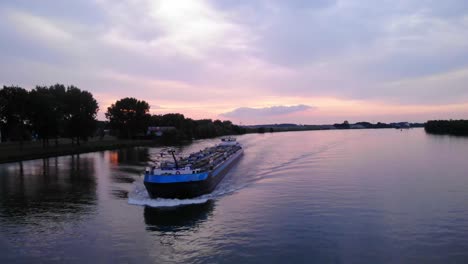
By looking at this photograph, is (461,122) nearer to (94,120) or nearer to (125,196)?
(94,120)

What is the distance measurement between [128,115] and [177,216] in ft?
285

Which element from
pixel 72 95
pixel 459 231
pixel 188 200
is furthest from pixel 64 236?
pixel 72 95

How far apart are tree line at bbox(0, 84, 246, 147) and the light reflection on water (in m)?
24.9

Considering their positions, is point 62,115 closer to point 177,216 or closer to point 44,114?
point 44,114

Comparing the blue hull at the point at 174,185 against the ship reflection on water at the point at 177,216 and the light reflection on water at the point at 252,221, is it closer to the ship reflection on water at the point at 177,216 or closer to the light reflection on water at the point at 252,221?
the light reflection on water at the point at 252,221

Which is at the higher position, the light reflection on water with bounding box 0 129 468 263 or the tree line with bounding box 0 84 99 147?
the tree line with bounding box 0 84 99 147

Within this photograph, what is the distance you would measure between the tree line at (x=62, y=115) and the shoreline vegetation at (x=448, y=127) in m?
79.1

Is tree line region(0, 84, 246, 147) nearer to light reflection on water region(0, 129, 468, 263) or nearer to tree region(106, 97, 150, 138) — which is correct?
tree region(106, 97, 150, 138)

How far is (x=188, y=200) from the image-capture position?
22.5 meters

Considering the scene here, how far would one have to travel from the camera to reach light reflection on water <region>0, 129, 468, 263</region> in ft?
45.1

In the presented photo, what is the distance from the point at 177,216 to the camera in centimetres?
1930

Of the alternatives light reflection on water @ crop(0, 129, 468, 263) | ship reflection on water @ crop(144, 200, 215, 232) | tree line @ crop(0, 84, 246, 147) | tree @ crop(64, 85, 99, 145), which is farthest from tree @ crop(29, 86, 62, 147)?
ship reflection on water @ crop(144, 200, 215, 232)

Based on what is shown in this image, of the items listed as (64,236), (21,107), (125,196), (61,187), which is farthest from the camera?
(21,107)

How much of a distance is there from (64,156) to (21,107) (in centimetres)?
912
